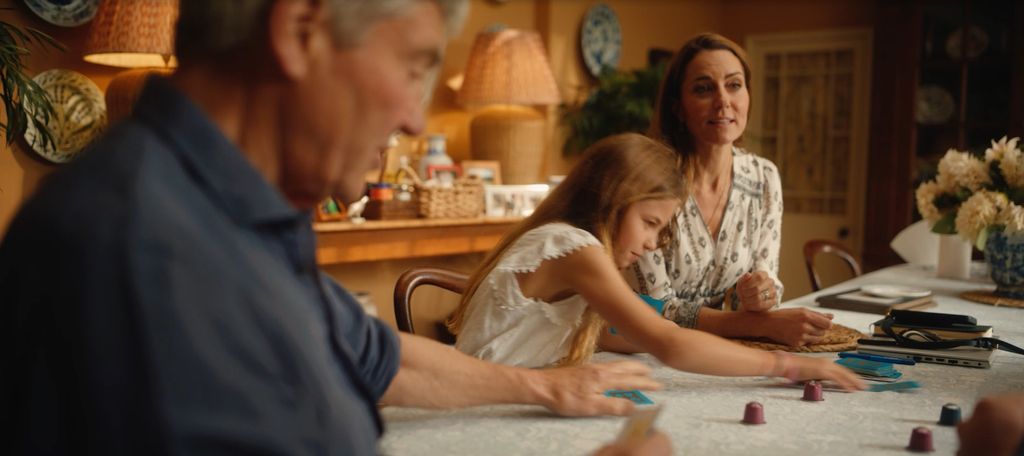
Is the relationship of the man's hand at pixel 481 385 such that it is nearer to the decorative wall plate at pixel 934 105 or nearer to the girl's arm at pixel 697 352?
the girl's arm at pixel 697 352

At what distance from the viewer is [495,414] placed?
125cm

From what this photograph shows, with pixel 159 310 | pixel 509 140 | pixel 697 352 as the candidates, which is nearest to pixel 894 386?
pixel 697 352

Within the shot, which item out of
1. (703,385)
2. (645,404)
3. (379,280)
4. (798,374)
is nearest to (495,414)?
(645,404)

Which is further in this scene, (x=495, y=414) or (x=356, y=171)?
(x=495, y=414)

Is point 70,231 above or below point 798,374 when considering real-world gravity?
above

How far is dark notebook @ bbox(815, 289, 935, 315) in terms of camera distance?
2258mm

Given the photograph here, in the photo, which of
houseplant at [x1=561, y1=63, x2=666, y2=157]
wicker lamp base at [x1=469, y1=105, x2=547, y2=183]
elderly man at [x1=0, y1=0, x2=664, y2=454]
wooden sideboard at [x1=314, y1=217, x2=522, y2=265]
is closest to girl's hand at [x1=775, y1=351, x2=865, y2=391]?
elderly man at [x1=0, y1=0, x2=664, y2=454]

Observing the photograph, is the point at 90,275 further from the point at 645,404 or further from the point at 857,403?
the point at 857,403

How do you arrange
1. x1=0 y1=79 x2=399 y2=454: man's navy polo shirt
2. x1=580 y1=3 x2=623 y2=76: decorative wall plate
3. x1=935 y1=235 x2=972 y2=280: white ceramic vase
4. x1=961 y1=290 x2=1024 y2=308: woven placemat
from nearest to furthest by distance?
x1=0 y1=79 x2=399 y2=454: man's navy polo shirt, x1=961 y1=290 x2=1024 y2=308: woven placemat, x1=935 y1=235 x2=972 y2=280: white ceramic vase, x1=580 y1=3 x2=623 y2=76: decorative wall plate

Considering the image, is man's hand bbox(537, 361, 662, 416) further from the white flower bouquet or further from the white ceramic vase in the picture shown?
the white ceramic vase

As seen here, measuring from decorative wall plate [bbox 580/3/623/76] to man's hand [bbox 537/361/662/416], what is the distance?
12.9 ft

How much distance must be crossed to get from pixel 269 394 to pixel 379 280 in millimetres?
3375

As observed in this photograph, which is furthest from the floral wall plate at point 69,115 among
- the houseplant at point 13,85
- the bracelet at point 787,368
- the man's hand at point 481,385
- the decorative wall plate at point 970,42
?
the decorative wall plate at point 970,42

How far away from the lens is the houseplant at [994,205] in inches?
96.6
